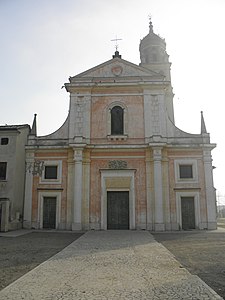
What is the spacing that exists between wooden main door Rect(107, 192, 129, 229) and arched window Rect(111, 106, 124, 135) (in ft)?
15.8

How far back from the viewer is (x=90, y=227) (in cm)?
2092

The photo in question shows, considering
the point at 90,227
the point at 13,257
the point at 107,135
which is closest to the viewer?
the point at 13,257

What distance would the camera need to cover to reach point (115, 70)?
2400 cm

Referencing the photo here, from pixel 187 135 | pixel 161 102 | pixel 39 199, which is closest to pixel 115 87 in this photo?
pixel 161 102

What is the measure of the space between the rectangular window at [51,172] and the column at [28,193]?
1.14 metres

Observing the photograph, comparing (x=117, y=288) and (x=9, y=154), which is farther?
(x=9, y=154)

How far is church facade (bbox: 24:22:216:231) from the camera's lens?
21.1 m

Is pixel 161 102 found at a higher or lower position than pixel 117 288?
higher

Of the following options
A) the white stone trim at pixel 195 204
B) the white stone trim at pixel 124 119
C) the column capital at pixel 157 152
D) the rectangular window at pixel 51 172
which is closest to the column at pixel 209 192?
the white stone trim at pixel 195 204

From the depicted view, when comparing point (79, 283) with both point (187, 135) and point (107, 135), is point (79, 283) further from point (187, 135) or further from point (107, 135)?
point (187, 135)

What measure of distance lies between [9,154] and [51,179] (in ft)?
12.0

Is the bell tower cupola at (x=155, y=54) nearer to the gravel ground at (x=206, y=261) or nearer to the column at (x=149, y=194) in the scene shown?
the column at (x=149, y=194)

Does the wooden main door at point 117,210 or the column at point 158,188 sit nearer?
the column at point 158,188

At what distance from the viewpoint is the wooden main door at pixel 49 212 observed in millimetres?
21594
